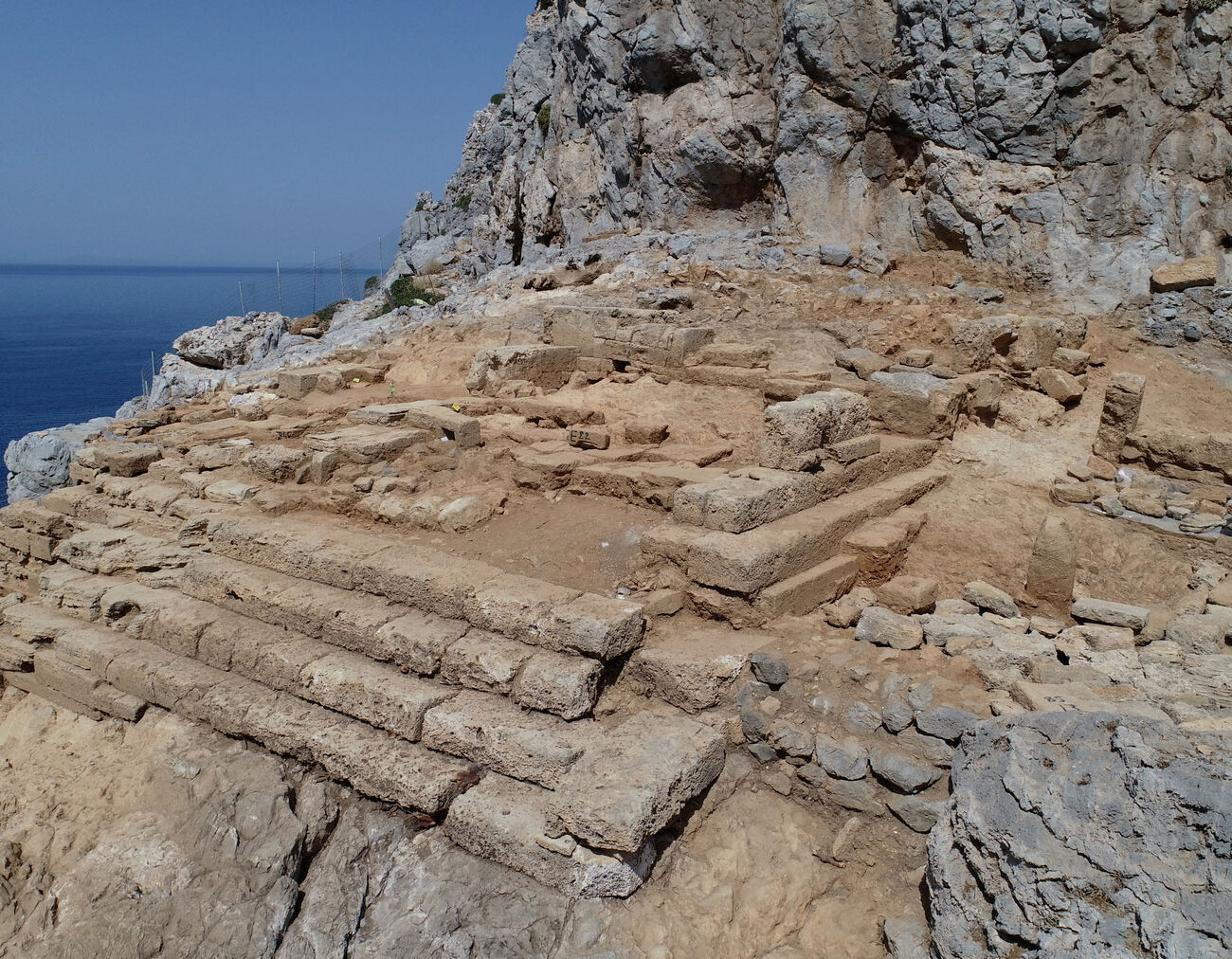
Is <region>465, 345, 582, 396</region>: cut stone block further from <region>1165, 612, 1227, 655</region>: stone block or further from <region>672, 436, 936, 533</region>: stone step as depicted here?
<region>1165, 612, 1227, 655</region>: stone block

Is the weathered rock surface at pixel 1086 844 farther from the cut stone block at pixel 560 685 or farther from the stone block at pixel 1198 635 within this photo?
the stone block at pixel 1198 635

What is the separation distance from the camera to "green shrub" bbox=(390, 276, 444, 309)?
2439cm

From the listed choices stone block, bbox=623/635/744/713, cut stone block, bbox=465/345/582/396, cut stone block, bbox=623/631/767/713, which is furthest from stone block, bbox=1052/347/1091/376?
stone block, bbox=623/635/744/713

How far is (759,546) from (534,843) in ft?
7.27

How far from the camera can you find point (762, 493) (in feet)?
19.0

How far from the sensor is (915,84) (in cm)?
1477

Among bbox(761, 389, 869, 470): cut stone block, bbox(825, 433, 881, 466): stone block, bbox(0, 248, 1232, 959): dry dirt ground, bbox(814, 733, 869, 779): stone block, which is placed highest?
bbox(761, 389, 869, 470): cut stone block

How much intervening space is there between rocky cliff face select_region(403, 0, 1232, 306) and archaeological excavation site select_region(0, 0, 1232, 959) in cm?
11

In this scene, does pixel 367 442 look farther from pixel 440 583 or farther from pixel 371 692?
pixel 371 692

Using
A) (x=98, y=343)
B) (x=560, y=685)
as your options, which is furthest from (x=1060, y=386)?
(x=98, y=343)

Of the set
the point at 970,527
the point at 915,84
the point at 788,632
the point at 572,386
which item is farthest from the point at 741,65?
the point at 788,632

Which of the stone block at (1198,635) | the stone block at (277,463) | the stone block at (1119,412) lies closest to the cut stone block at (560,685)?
the stone block at (1198,635)

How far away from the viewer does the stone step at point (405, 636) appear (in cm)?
471

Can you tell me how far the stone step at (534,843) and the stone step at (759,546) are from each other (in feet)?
5.57
